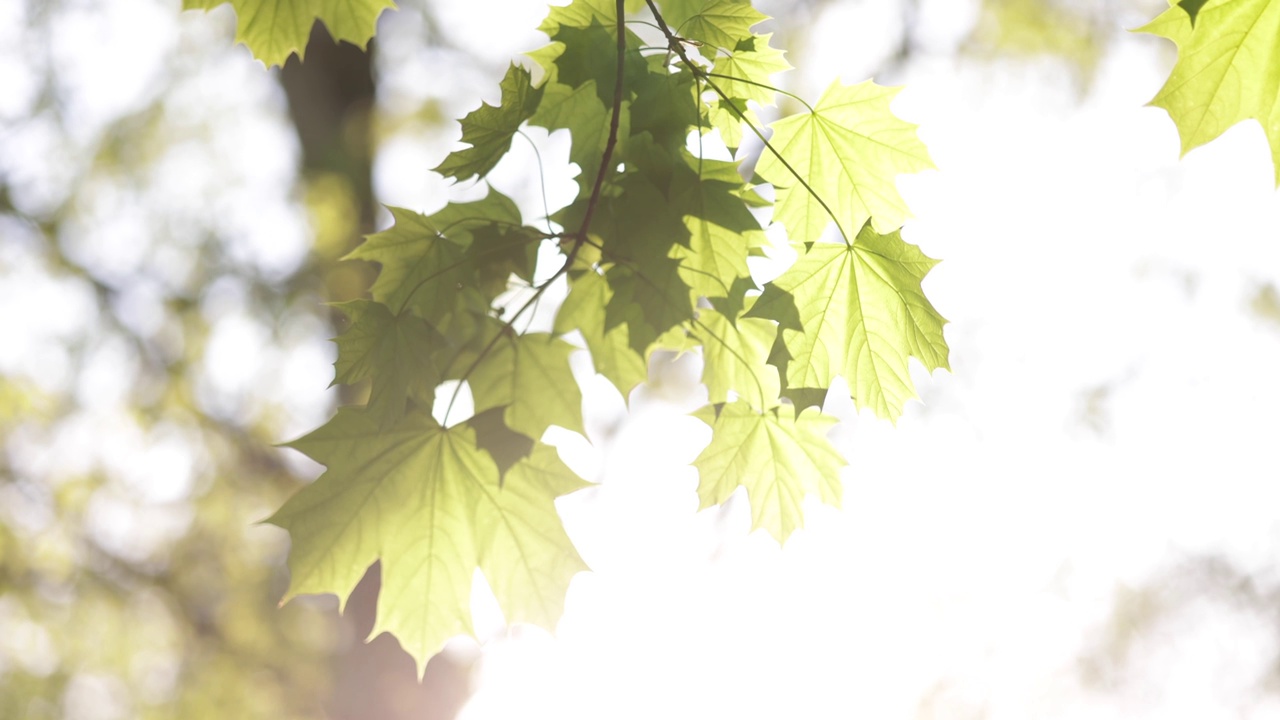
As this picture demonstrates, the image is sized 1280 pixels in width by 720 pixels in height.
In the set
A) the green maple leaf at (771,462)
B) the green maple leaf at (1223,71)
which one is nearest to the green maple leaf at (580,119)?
the green maple leaf at (771,462)

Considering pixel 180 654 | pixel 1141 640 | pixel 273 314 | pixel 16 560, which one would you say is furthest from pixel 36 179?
pixel 1141 640

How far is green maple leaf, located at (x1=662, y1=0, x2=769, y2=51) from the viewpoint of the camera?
90cm

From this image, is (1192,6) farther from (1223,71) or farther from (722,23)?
(722,23)

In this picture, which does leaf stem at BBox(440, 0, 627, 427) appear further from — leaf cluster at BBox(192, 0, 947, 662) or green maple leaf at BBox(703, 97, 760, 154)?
green maple leaf at BBox(703, 97, 760, 154)

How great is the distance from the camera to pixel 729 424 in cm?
107

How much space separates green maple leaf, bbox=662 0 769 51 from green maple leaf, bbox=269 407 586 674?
59 cm

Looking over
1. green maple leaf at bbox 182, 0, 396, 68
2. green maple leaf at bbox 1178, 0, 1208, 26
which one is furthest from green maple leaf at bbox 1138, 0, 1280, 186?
green maple leaf at bbox 182, 0, 396, 68

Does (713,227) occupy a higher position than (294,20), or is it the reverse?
(294,20)

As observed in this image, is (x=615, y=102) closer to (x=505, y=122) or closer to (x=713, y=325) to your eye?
(x=505, y=122)

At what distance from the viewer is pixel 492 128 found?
36.0 inches

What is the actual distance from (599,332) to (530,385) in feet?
0.45

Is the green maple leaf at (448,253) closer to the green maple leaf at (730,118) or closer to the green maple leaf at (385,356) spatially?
the green maple leaf at (385,356)

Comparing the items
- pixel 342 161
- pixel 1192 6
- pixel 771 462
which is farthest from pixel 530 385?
pixel 342 161

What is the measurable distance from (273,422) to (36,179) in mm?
2031
